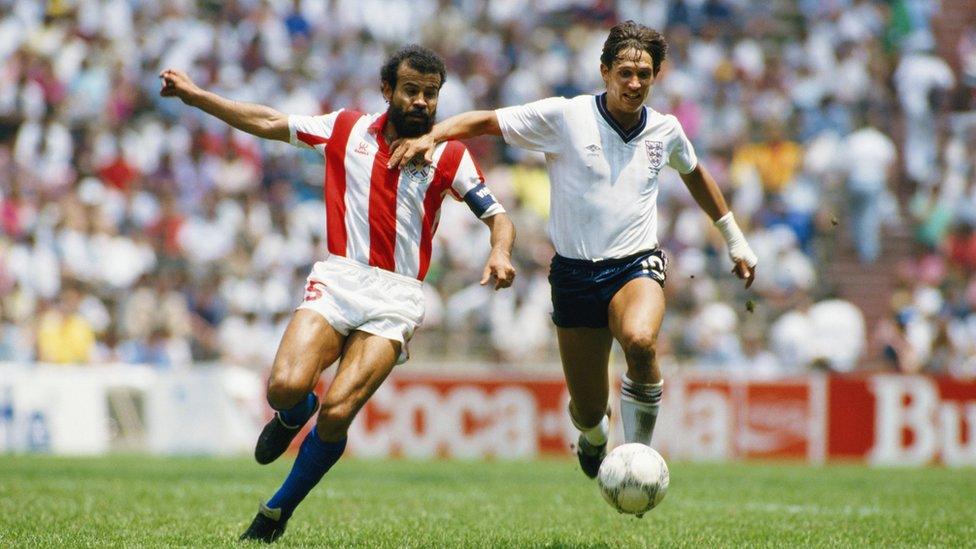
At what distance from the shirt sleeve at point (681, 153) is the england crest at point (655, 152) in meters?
0.13

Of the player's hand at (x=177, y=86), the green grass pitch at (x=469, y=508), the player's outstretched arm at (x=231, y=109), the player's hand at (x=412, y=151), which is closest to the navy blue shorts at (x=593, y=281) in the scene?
the player's hand at (x=412, y=151)

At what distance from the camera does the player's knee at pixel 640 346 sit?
821cm

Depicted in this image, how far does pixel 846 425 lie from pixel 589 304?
10.7 metres

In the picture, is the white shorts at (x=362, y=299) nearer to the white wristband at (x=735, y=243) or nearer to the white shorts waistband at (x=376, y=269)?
the white shorts waistband at (x=376, y=269)

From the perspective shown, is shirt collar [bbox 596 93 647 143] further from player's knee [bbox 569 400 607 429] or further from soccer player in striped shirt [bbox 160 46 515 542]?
player's knee [bbox 569 400 607 429]

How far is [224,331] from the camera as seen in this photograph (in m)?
20.3

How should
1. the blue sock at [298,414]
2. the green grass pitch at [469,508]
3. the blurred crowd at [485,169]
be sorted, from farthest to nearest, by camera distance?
the blurred crowd at [485,169], the green grass pitch at [469,508], the blue sock at [298,414]

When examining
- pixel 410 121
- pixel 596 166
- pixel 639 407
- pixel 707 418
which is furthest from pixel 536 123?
pixel 707 418

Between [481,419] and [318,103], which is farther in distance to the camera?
[318,103]

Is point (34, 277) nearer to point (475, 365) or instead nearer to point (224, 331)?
point (224, 331)

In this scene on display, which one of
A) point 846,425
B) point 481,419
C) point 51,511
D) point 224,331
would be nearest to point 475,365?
point 481,419

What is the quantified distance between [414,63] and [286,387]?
1980mm

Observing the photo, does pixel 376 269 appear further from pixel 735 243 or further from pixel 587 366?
pixel 735 243

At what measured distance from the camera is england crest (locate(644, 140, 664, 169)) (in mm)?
8734
